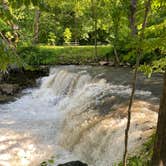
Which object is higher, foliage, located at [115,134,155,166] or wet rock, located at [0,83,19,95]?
foliage, located at [115,134,155,166]

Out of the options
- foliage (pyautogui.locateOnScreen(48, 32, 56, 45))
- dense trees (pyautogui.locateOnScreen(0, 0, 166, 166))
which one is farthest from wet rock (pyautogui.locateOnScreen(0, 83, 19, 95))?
foliage (pyautogui.locateOnScreen(48, 32, 56, 45))

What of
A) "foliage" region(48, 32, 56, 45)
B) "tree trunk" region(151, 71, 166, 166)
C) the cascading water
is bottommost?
the cascading water

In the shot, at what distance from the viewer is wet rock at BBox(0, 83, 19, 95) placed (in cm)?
1553

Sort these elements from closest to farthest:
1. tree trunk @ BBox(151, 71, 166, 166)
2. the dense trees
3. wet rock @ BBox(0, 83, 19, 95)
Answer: tree trunk @ BBox(151, 71, 166, 166) → wet rock @ BBox(0, 83, 19, 95) → the dense trees

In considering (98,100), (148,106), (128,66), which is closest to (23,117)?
(98,100)

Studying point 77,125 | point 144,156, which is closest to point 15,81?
point 77,125

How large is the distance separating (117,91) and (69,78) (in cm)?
386

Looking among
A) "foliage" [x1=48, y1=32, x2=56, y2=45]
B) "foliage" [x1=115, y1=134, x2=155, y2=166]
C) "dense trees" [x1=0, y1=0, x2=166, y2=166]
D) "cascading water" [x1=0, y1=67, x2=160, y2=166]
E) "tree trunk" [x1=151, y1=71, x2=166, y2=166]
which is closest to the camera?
"tree trunk" [x1=151, y1=71, x2=166, y2=166]

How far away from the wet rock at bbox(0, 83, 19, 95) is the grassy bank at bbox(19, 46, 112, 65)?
10.7 feet

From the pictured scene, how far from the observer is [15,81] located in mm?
17484

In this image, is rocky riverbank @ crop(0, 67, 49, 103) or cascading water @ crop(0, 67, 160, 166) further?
rocky riverbank @ crop(0, 67, 49, 103)

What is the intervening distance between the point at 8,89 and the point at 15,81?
5.83 ft

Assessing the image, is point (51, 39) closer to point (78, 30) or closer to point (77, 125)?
point (78, 30)

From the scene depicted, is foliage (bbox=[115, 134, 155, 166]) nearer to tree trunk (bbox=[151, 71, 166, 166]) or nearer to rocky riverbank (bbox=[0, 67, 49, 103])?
tree trunk (bbox=[151, 71, 166, 166])
